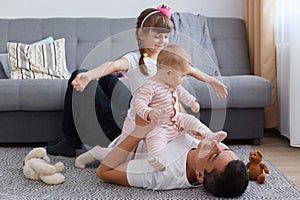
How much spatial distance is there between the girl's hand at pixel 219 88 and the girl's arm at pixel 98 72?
1.19ft

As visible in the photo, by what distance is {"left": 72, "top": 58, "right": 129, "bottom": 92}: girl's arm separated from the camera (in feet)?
5.73

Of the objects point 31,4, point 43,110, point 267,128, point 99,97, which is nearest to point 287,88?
point 267,128

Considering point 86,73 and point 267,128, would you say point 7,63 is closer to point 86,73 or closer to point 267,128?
point 86,73

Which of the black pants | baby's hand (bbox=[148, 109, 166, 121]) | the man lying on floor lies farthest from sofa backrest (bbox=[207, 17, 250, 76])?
baby's hand (bbox=[148, 109, 166, 121])

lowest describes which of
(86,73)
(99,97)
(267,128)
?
(267,128)

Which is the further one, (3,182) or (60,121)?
(60,121)

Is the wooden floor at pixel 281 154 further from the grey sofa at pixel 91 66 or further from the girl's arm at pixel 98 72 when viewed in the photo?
the girl's arm at pixel 98 72

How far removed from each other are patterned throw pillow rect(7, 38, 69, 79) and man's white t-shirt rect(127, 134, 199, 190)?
1.21 metres

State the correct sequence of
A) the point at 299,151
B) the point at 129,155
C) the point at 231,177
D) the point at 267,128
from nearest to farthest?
the point at 231,177 → the point at 129,155 → the point at 299,151 → the point at 267,128

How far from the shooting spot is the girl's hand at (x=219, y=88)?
76.5 inches

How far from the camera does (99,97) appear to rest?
2174mm

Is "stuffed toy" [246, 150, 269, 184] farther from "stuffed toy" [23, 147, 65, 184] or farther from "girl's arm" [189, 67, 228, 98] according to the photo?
"stuffed toy" [23, 147, 65, 184]

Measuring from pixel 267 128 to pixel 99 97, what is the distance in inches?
45.9

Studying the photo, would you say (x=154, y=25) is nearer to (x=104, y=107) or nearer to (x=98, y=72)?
(x=98, y=72)
